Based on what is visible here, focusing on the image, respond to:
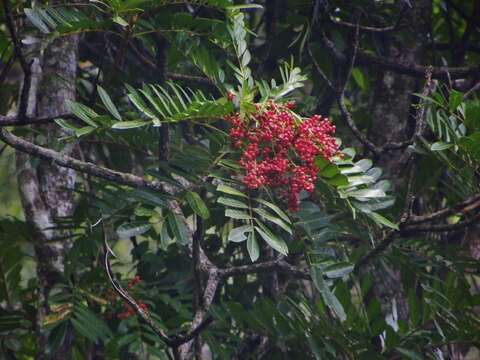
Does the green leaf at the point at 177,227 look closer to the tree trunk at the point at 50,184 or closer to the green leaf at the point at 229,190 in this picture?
the green leaf at the point at 229,190

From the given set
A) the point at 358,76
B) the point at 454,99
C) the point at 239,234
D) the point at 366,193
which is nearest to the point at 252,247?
the point at 239,234

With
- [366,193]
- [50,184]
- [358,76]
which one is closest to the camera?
[366,193]

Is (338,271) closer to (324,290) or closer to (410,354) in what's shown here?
(324,290)

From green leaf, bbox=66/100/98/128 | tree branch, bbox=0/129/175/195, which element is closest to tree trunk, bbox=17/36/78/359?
tree branch, bbox=0/129/175/195

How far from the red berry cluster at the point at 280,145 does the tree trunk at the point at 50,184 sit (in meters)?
0.73

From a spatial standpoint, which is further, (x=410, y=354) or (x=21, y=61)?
(x=410, y=354)

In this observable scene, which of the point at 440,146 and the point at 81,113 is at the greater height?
the point at 81,113

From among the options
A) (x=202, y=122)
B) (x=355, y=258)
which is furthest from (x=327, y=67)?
(x=202, y=122)

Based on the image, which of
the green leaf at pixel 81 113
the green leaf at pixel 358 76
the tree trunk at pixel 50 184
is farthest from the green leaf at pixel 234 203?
the green leaf at pixel 358 76

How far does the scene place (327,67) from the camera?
2.22m

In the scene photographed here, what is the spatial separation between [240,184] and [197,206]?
10cm

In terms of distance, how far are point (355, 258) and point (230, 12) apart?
68 centimetres

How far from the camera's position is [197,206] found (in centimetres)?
141

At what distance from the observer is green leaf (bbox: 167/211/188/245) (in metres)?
1.40
